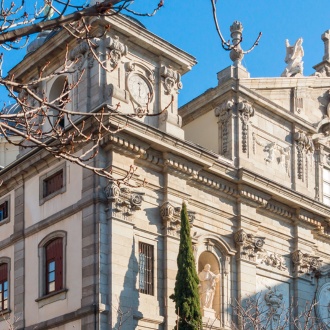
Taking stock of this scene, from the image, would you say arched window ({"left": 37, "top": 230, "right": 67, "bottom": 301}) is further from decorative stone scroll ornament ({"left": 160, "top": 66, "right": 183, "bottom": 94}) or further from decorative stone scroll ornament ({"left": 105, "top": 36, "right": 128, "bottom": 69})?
decorative stone scroll ornament ({"left": 160, "top": 66, "right": 183, "bottom": 94})

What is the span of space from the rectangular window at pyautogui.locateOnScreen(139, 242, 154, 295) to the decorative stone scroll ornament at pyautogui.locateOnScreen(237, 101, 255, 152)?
7.16 metres

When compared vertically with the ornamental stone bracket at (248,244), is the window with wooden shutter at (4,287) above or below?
below

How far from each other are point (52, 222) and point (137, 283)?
385 cm

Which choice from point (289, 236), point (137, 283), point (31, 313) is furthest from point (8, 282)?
point (289, 236)

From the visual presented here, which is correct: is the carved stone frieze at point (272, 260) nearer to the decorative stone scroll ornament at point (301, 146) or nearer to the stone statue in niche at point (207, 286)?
the stone statue in niche at point (207, 286)

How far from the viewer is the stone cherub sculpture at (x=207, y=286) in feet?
106

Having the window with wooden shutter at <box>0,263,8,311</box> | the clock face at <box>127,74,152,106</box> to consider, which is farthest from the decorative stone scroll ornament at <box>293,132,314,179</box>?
the window with wooden shutter at <box>0,263,8,311</box>

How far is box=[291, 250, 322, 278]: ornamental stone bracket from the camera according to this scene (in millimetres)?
36438

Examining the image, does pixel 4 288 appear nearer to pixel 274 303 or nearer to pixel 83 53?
pixel 83 53

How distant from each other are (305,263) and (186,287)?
9737 mm

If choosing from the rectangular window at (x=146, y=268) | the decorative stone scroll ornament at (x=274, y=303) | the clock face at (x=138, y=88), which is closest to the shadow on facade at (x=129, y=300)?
the rectangular window at (x=146, y=268)

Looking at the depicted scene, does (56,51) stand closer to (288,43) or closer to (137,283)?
(137,283)

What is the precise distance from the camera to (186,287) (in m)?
28.7

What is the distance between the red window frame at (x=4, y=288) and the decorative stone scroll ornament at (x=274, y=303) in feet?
32.6
